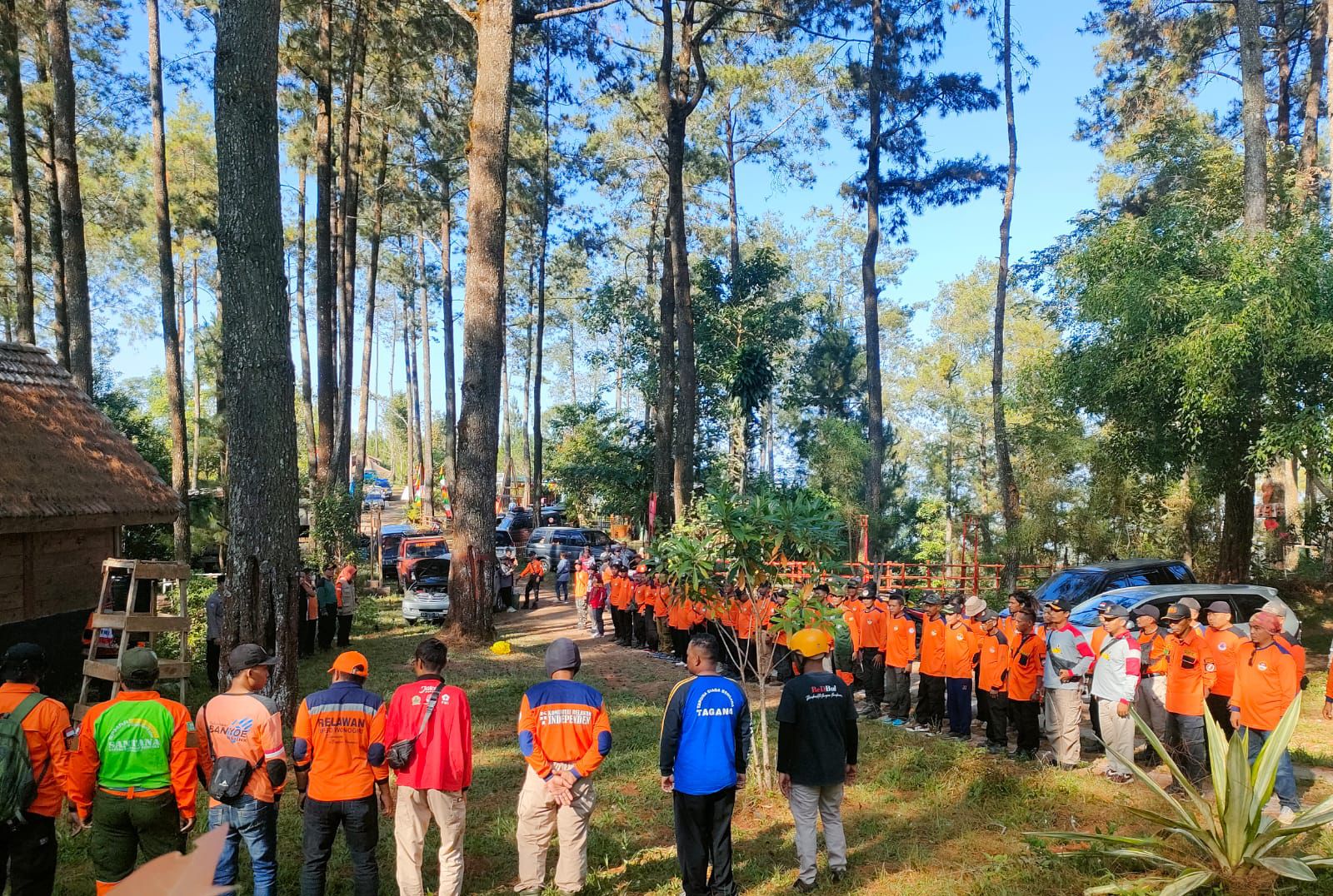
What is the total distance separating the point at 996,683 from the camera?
9.27 meters

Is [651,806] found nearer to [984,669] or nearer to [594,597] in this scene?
[984,669]

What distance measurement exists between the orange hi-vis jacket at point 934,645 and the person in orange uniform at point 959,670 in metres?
0.06

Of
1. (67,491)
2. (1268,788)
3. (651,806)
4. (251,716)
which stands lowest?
(651,806)

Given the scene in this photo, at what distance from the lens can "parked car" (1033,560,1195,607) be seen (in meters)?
12.1

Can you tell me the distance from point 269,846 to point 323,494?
1845 centimetres

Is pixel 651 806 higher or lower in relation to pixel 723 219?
lower

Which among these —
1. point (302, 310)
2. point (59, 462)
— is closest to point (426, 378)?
point (302, 310)

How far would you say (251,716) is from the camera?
4852 millimetres

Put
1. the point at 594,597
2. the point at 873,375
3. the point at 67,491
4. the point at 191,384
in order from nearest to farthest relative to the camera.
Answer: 1. the point at 67,491
2. the point at 594,597
3. the point at 873,375
4. the point at 191,384

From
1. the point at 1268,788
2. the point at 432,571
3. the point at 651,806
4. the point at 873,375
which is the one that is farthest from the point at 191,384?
the point at 1268,788

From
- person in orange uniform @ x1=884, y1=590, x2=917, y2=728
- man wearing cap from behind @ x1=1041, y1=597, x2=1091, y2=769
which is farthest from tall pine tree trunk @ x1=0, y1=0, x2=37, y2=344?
man wearing cap from behind @ x1=1041, y1=597, x2=1091, y2=769

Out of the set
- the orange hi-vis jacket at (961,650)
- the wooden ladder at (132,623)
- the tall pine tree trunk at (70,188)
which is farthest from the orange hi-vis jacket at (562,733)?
the tall pine tree trunk at (70,188)

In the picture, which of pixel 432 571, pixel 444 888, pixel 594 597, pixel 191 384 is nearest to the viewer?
pixel 444 888

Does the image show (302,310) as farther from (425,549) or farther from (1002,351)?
(1002,351)
